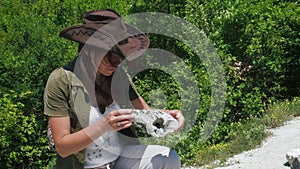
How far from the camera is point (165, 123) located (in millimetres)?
2768

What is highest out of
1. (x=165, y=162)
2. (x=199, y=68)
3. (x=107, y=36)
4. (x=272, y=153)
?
(x=107, y=36)

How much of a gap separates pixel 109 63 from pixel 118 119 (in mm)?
380

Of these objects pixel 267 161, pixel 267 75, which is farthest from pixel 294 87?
pixel 267 161

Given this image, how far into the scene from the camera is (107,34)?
2.74 meters

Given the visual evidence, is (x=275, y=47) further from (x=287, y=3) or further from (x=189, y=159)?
(x=189, y=159)

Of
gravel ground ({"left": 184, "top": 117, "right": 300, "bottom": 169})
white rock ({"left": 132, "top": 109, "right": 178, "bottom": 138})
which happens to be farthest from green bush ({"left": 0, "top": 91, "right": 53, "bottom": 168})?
white rock ({"left": 132, "top": 109, "right": 178, "bottom": 138})

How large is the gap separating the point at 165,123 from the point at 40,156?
21.1 feet

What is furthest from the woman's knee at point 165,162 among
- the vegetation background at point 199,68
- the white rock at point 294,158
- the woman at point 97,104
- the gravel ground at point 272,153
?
the vegetation background at point 199,68

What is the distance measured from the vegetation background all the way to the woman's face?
4.99 meters

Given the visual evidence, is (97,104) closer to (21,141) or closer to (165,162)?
(165,162)

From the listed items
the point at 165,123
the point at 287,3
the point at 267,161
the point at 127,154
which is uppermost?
the point at 165,123

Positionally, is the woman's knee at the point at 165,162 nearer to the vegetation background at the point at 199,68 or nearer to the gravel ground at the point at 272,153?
the gravel ground at the point at 272,153

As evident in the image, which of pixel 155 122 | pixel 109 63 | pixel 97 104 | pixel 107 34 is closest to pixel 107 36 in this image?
pixel 107 34

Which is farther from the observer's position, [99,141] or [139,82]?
[139,82]
